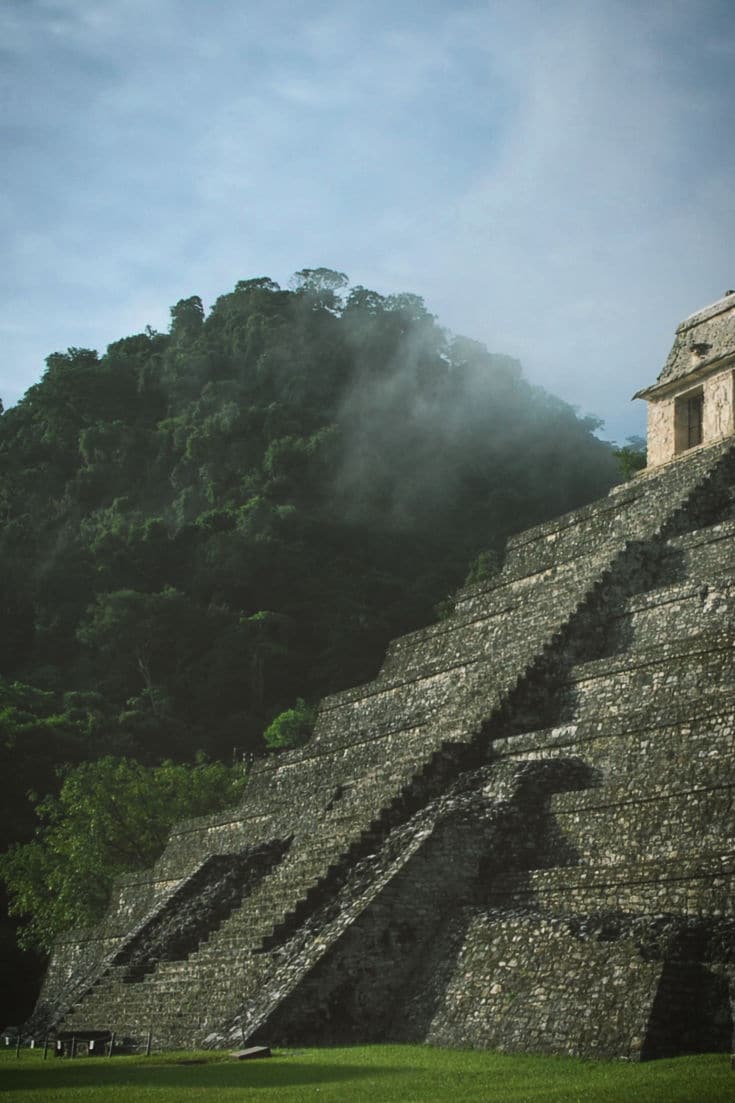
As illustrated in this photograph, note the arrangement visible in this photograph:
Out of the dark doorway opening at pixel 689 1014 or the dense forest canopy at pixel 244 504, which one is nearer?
the dark doorway opening at pixel 689 1014

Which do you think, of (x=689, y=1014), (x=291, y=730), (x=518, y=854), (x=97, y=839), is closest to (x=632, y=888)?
(x=518, y=854)

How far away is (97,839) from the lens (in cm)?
3422

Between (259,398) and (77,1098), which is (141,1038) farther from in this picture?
(259,398)

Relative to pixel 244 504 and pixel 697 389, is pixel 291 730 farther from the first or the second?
pixel 697 389

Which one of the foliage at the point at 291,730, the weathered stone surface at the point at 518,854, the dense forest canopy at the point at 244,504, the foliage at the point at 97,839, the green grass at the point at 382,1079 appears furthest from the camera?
the dense forest canopy at the point at 244,504

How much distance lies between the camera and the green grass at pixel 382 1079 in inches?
421

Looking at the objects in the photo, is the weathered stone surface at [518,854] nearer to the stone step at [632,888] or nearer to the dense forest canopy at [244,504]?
the stone step at [632,888]

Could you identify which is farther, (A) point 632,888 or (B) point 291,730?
(B) point 291,730

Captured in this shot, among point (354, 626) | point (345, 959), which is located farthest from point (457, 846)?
point (354, 626)

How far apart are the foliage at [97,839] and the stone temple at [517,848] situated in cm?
606

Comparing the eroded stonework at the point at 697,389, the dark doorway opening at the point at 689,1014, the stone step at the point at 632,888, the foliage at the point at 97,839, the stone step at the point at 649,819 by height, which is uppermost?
the eroded stonework at the point at 697,389

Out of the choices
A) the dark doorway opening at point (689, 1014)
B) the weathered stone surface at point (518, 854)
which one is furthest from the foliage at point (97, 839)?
the dark doorway opening at point (689, 1014)

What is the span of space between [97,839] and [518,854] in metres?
19.2

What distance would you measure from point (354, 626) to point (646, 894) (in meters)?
49.6
